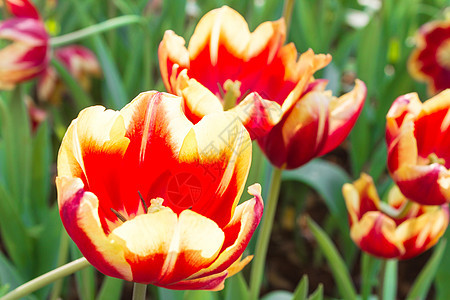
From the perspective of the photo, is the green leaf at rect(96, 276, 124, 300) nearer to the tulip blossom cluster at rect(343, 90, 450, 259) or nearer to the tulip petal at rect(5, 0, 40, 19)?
the tulip blossom cluster at rect(343, 90, 450, 259)

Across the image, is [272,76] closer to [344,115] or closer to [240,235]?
[344,115]

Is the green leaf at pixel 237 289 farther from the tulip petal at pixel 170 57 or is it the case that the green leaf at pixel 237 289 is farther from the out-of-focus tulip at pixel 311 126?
the tulip petal at pixel 170 57

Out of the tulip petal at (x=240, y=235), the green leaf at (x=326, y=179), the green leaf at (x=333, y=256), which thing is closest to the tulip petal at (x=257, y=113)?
the tulip petal at (x=240, y=235)

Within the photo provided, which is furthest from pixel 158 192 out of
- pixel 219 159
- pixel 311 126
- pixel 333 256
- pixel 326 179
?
pixel 326 179

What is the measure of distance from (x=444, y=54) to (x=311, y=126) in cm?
134

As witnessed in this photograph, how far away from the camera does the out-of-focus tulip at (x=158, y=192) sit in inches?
16.3

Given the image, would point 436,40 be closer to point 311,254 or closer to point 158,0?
point 311,254

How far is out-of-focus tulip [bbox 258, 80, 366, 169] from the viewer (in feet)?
2.19

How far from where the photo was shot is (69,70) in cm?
181

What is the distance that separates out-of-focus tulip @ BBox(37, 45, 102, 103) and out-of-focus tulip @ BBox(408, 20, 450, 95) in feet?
3.00

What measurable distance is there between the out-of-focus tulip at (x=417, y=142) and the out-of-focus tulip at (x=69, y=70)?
127 centimetres

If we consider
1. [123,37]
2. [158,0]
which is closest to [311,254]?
[123,37]

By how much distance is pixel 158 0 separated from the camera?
2.29 m

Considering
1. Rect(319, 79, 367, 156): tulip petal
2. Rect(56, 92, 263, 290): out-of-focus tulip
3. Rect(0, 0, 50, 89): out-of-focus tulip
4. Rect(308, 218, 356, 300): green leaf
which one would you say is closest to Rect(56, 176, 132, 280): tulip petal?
Rect(56, 92, 263, 290): out-of-focus tulip
